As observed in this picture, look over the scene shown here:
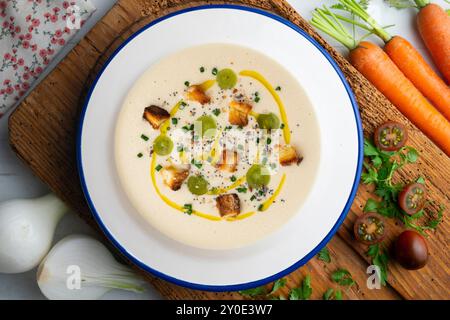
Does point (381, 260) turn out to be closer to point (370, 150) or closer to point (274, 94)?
point (370, 150)

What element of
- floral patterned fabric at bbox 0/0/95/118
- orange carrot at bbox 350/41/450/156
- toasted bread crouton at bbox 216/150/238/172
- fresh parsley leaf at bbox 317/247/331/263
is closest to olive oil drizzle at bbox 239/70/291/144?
toasted bread crouton at bbox 216/150/238/172

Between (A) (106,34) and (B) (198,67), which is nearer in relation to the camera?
(B) (198,67)

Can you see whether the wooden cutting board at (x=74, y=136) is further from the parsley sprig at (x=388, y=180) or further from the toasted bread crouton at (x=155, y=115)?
the toasted bread crouton at (x=155, y=115)

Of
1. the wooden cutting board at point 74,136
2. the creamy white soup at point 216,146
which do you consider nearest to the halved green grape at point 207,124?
the creamy white soup at point 216,146

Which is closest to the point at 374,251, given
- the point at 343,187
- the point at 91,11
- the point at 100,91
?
the point at 343,187
